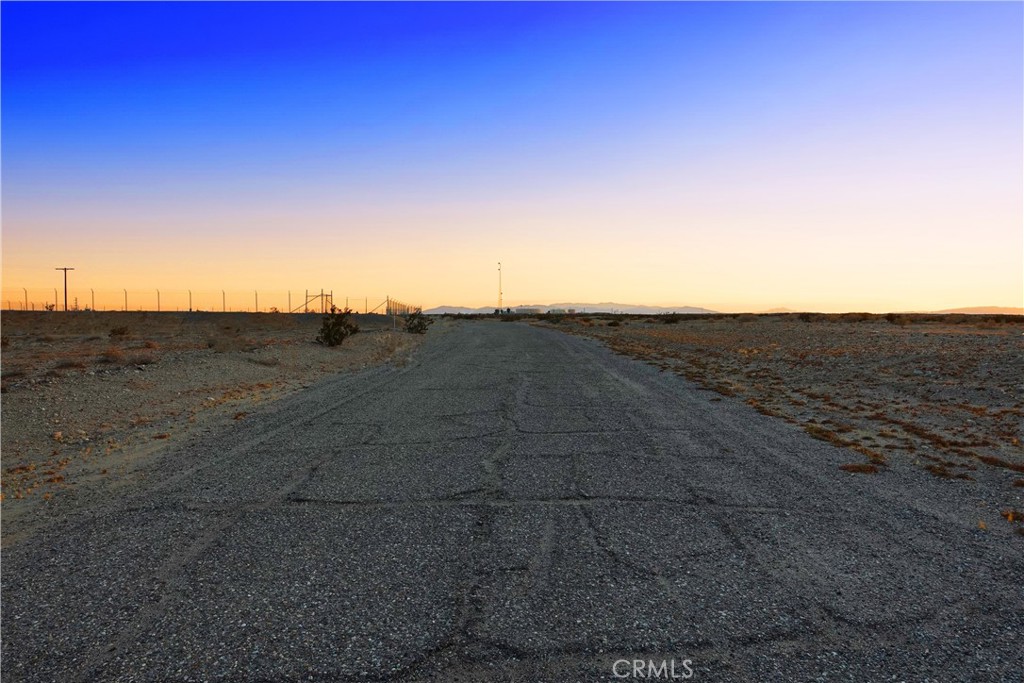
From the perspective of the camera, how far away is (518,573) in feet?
13.8

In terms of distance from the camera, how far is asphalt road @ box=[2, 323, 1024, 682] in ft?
10.6

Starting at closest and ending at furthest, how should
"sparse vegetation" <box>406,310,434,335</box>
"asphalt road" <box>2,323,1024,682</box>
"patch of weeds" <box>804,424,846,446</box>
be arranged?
"asphalt road" <box>2,323,1024,682</box> < "patch of weeds" <box>804,424,846,446</box> < "sparse vegetation" <box>406,310,434,335</box>

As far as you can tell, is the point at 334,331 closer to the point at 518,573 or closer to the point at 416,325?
the point at 416,325

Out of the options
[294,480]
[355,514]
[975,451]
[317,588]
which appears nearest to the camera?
[317,588]

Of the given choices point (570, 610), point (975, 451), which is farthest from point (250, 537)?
point (975, 451)

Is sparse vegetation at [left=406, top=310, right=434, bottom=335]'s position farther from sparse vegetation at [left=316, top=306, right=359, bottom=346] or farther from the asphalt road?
the asphalt road

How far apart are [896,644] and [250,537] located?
4.56 meters

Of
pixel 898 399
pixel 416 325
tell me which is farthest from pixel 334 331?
pixel 898 399

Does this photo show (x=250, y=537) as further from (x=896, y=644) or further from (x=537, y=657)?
(x=896, y=644)

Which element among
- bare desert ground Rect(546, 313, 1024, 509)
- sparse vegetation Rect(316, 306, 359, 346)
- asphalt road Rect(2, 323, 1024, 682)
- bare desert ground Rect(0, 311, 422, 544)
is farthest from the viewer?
sparse vegetation Rect(316, 306, 359, 346)

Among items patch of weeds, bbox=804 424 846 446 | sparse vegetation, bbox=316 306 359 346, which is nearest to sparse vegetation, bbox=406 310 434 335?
sparse vegetation, bbox=316 306 359 346

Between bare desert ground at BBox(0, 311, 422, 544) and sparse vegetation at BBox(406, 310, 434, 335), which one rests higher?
sparse vegetation at BBox(406, 310, 434, 335)

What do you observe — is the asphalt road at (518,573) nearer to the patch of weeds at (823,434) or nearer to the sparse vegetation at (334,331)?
the patch of weeds at (823,434)

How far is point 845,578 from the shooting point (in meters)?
4.15
